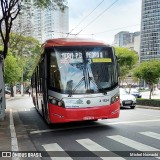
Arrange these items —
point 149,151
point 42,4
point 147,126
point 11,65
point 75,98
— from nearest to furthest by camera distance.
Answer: point 149,151
point 75,98
point 147,126
point 42,4
point 11,65

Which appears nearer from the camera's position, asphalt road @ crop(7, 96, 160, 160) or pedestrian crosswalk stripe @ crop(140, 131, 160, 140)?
asphalt road @ crop(7, 96, 160, 160)

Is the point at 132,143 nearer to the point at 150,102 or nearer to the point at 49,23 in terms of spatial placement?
the point at 150,102

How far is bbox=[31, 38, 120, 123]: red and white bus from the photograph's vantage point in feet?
37.6

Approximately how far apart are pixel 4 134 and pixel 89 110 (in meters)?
3.08

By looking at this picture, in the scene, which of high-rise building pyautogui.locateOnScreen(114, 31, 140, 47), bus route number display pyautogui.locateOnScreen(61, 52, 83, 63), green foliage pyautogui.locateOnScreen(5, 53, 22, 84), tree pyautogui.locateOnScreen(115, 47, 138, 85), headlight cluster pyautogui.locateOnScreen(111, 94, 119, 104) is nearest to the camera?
bus route number display pyautogui.locateOnScreen(61, 52, 83, 63)

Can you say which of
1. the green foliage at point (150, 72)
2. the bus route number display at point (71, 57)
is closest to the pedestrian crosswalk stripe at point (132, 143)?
the bus route number display at point (71, 57)

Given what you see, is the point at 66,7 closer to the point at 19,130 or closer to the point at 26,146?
the point at 19,130

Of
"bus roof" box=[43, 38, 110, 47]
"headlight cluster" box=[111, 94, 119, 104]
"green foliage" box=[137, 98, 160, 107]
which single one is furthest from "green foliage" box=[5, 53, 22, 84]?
"headlight cluster" box=[111, 94, 119, 104]

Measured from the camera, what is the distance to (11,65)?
49.6 meters

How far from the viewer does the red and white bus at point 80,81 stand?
11461 mm

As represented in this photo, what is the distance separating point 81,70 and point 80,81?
40 cm

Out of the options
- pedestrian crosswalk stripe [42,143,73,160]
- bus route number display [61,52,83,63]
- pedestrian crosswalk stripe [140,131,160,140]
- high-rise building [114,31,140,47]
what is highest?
high-rise building [114,31,140,47]

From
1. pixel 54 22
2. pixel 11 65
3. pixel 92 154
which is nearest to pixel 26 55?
pixel 11 65

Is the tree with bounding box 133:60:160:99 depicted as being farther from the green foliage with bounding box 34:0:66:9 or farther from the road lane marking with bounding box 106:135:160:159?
the road lane marking with bounding box 106:135:160:159
